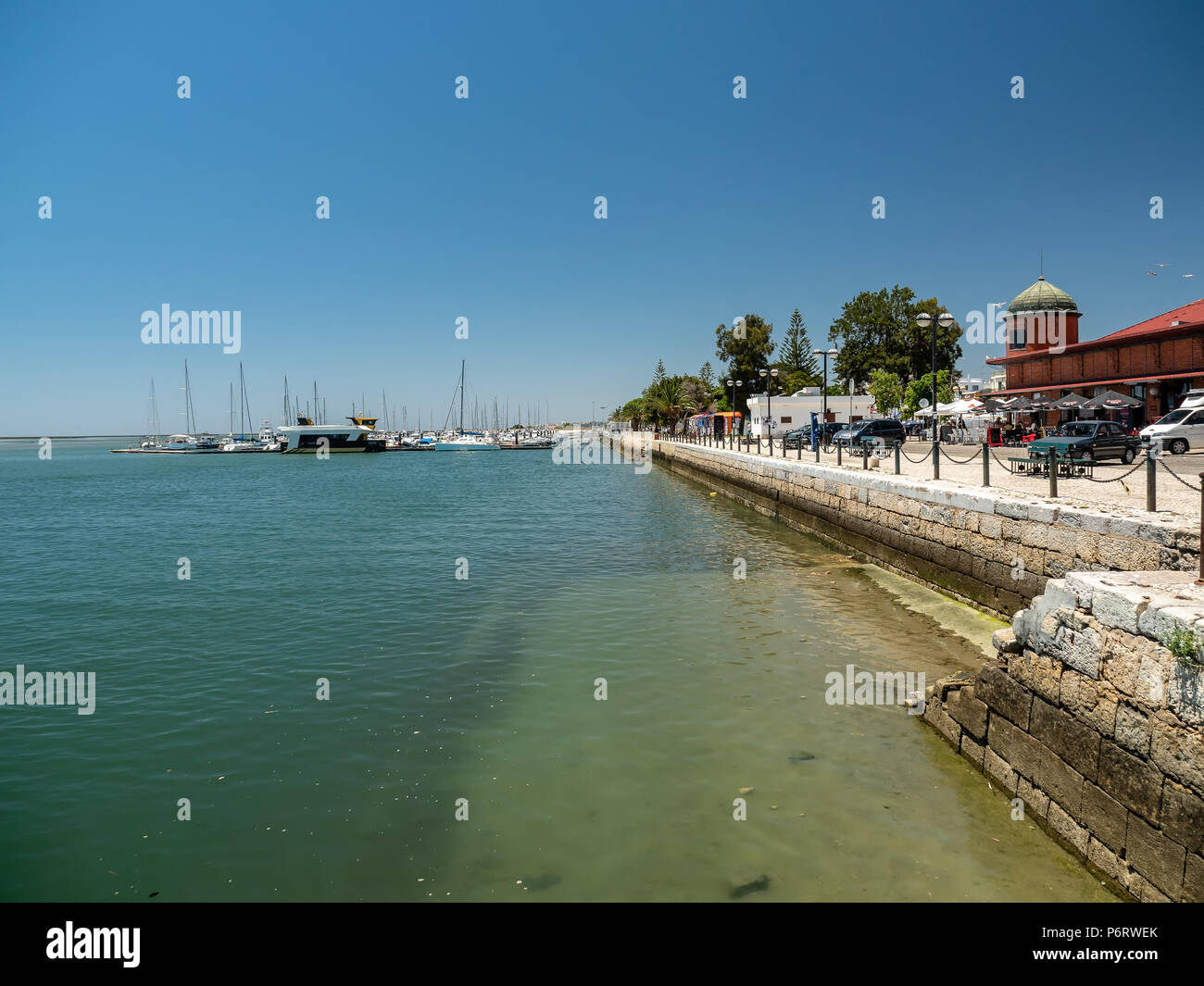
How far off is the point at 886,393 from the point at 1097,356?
75.9 feet

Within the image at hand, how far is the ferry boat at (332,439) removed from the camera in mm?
98875

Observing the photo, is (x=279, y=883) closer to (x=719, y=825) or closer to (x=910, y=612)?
(x=719, y=825)

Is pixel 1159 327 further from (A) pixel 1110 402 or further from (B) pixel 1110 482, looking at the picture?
(B) pixel 1110 482

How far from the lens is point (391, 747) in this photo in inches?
278

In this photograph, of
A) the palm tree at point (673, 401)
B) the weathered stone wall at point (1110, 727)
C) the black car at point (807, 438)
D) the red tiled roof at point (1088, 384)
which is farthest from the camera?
the palm tree at point (673, 401)

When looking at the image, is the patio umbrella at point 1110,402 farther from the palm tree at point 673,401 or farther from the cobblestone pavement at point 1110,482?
the palm tree at point 673,401

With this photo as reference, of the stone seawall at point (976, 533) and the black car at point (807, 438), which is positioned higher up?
the black car at point (807, 438)

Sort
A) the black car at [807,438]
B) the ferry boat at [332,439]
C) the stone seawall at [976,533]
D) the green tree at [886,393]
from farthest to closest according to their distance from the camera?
the ferry boat at [332,439], the green tree at [886,393], the black car at [807,438], the stone seawall at [976,533]

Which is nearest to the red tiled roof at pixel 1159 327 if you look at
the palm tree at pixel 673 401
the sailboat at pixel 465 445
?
the palm tree at pixel 673 401

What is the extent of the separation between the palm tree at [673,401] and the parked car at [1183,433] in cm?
6876

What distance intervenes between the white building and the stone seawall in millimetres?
35201
